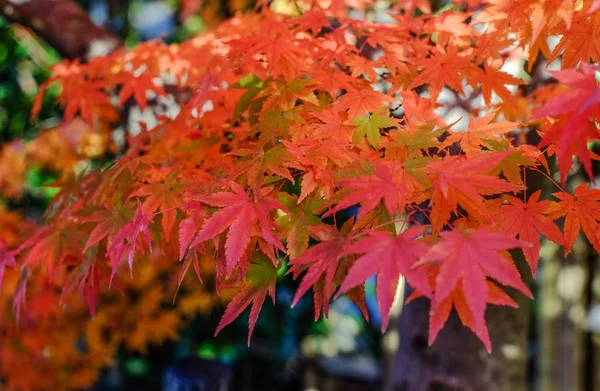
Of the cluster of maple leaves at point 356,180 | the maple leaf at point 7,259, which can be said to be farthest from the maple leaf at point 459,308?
the maple leaf at point 7,259

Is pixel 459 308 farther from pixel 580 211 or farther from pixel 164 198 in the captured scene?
pixel 164 198

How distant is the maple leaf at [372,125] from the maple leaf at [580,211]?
1.55 ft

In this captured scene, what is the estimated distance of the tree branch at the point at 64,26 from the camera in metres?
2.90

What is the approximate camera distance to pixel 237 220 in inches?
46.6

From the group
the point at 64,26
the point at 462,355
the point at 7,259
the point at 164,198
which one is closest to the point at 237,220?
the point at 164,198

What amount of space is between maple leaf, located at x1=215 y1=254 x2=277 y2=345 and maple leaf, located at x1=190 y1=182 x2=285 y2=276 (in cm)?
9

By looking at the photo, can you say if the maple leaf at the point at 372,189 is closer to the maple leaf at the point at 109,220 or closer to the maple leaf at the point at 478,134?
the maple leaf at the point at 478,134

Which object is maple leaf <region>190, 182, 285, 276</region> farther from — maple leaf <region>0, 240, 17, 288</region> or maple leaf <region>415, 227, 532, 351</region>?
maple leaf <region>0, 240, 17, 288</region>

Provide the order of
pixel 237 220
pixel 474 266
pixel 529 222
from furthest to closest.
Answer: pixel 529 222
pixel 237 220
pixel 474 266

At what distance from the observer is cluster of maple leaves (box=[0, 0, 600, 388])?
3.19 ft

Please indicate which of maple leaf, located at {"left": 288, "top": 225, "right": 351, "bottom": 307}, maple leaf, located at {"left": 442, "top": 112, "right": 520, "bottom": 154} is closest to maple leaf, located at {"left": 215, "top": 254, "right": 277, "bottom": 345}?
maple leaf, located at {"left": 288, "top": 225, "right": 351, "bottom": 307}

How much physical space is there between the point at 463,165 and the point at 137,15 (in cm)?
546

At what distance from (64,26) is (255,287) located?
2477mm

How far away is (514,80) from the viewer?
158 cm
